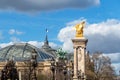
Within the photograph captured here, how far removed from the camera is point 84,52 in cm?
13438

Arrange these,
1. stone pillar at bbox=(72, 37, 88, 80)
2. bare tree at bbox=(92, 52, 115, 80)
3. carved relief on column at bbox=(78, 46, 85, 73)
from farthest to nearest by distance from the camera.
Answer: stone pillar at bbox=(72, 37, 88, 80), carved relief on column at bbox=(78, 46, 85, 73), bare tree at bbox=(92, 52, 115, 80)

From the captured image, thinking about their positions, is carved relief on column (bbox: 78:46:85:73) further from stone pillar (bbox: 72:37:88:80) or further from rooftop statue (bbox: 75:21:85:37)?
rooftop statue (bbox: 75:21:85:37)

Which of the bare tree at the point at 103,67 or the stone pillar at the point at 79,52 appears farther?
the stone pillar at the point at 79,52

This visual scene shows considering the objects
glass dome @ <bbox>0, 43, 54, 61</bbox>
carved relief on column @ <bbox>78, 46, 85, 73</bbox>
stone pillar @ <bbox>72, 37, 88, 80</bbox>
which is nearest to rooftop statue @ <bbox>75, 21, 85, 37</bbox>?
stone pillar @ <bbox>72, 37, 88, 80</bbox>

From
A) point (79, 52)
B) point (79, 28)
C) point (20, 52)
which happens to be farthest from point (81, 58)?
point (20, 52)

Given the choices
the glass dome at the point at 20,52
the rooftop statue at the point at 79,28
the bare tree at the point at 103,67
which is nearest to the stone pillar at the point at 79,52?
the rooftop statue at the point at 79,28

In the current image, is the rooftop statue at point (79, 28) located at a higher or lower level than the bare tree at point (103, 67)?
higher

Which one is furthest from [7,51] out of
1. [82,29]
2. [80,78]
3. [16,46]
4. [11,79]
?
[11,79]

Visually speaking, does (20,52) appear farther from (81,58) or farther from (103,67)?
(103,67)

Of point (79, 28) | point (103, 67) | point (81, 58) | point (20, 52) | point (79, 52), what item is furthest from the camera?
point (20, 52)

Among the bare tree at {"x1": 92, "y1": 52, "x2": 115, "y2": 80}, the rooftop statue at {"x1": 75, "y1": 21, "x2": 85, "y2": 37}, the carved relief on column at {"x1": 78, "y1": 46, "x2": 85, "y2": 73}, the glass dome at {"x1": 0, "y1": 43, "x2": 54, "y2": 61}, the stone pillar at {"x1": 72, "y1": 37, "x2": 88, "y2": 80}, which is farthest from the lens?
the glass dome at {"x1": 0, "y1": 43, "x2": 54, "y2": 61}

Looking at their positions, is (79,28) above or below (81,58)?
above

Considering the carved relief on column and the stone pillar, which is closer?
the carved relief on column

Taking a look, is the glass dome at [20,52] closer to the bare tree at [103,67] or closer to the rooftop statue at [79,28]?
the rooftop statue at [79,28]
